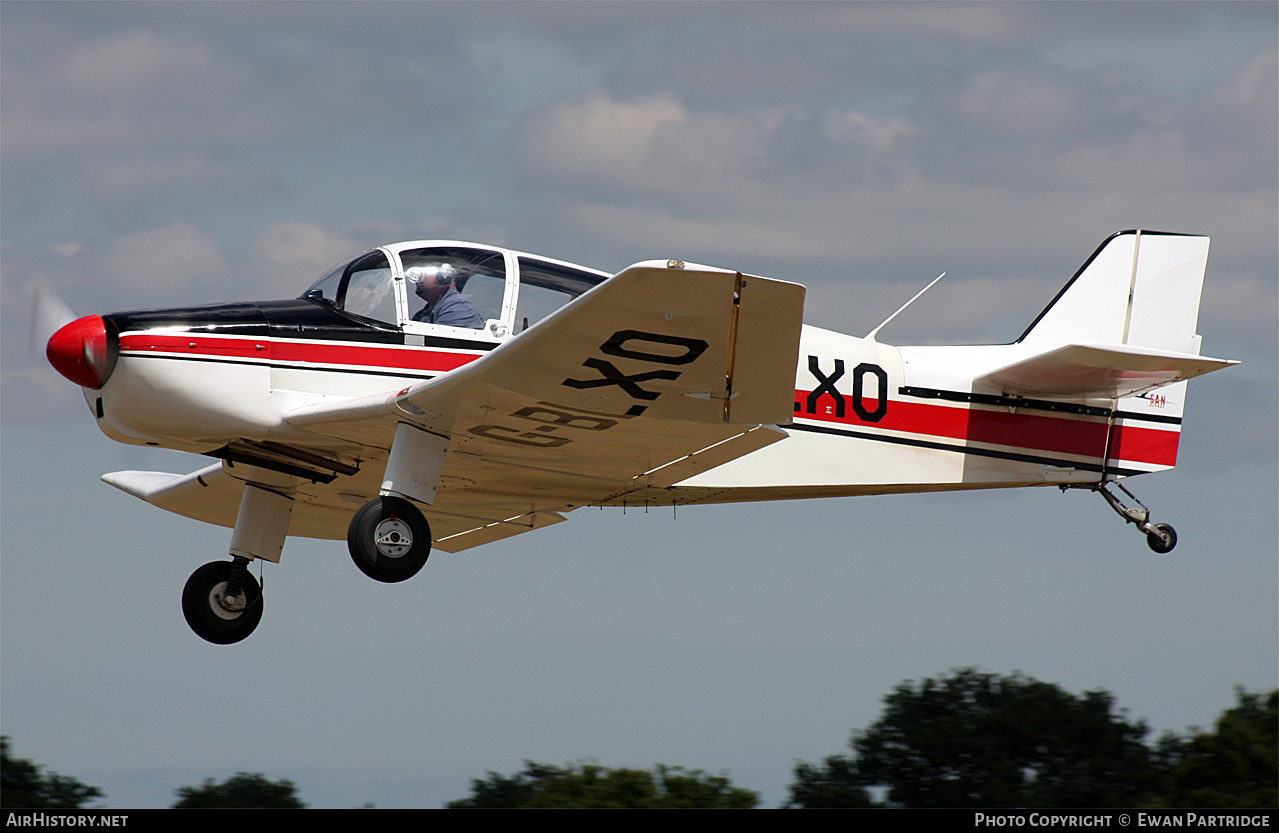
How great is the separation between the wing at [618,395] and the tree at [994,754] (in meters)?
8.52

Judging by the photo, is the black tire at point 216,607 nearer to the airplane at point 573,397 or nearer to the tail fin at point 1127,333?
the airplane at point 573,397

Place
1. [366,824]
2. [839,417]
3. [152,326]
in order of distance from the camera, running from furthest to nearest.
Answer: [839,417] < [152,326] < [366,824]

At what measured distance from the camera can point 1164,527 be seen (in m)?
9.62

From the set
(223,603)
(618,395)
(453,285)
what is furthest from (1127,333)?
(223,603)

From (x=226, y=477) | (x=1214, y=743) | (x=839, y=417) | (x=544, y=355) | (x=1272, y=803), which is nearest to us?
(x=544, y=355)

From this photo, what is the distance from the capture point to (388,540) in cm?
782

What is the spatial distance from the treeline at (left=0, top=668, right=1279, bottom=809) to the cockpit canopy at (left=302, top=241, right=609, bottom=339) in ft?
17.9

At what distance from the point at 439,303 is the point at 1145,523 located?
5.15m

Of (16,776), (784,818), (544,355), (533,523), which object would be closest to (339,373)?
(544,355)

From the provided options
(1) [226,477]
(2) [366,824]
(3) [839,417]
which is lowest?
(2) [366,824]

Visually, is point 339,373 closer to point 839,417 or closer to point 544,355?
point 544,355

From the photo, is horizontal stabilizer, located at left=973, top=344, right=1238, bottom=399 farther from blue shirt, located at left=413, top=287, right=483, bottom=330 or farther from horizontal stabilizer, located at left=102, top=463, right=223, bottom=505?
horizontal stabilizer, located at left=102, top=463, right=223, bottom=505

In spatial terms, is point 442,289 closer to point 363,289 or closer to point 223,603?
point 363,289

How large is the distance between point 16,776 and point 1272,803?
13.0 metres
